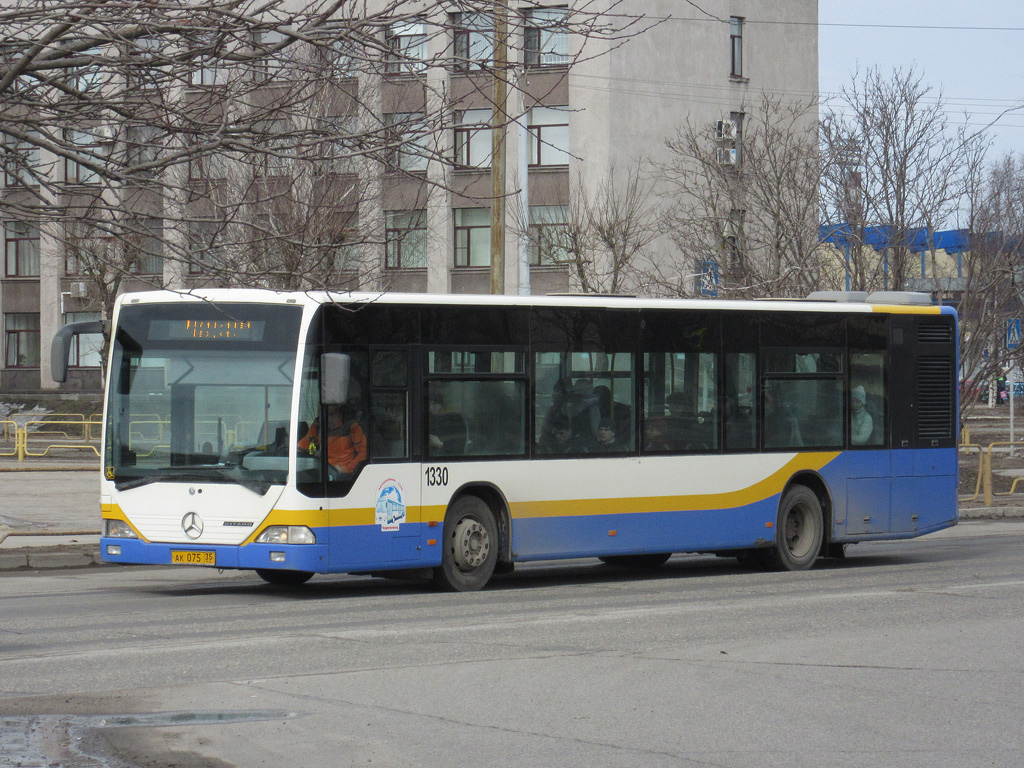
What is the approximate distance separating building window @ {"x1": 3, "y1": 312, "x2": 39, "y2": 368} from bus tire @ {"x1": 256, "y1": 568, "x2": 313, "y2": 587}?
44.9 meters

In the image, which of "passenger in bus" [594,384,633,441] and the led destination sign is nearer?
the led destination sign

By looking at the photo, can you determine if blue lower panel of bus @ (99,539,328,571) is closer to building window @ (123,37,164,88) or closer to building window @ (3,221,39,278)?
building window @ (123,37,164,88)

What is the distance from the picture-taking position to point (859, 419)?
1775 centimetres

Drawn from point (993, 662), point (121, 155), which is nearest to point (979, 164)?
point (993, 662)

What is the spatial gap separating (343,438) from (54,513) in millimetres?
11144

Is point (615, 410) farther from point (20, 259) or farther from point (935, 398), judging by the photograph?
point (20, 259)

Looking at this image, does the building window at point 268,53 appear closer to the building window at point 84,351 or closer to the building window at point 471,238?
the building window at point 471,238

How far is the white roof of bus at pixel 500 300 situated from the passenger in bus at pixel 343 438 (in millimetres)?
903

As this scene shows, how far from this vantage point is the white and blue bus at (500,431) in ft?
44.5

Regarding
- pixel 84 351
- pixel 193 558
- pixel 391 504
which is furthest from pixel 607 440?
pixel 84 351

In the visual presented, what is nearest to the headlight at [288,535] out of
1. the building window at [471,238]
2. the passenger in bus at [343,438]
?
the passenger in bus at [343,438]

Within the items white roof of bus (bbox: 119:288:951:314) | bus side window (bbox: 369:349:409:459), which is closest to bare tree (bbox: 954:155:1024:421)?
white roof of bus (bbox: 119:288:951:314)

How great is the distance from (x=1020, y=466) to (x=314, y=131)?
32980mm

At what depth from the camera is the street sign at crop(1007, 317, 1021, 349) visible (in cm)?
3148
